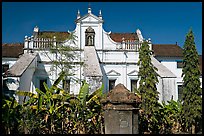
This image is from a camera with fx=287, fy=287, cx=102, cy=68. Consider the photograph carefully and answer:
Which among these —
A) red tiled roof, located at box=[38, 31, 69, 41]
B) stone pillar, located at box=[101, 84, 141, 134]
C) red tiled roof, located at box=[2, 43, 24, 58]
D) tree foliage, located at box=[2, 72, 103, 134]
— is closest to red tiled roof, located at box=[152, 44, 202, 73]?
red tiled roof, located at box=[38, 31, 69, 41]

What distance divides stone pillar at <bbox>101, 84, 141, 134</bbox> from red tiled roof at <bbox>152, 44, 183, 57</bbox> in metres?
A: 18.3

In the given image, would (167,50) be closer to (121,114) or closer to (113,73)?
(113,73)

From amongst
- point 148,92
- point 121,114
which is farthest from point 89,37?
point 121,114

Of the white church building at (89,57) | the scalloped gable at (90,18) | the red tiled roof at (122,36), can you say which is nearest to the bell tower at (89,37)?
the white church building at (89,57)

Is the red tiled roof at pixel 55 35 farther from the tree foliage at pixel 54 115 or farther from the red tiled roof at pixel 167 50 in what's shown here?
the tree foliage at pixel 54 115

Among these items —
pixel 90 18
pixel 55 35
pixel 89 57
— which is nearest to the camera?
pixel 89 57

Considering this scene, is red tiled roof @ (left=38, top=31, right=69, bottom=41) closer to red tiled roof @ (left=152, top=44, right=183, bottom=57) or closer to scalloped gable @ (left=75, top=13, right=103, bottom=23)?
scalloped gable @ (left=75, top=13, right=103, bottom=23)

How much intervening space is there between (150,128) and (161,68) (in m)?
9.38

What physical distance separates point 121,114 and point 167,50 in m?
20.7

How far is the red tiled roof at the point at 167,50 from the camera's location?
28.5 m

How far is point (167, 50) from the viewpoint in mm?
29984

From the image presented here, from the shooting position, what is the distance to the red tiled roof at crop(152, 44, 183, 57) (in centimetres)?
2853

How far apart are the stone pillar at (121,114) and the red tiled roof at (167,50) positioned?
18.3 m

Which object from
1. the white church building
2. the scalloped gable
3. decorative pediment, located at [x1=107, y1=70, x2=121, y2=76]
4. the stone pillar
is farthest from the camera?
the scalloped gable
